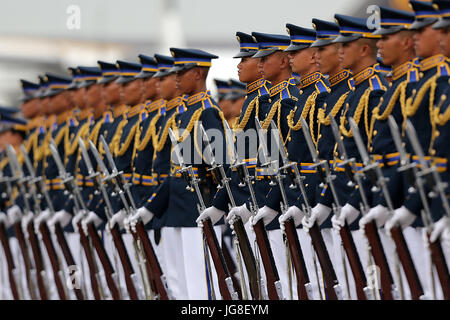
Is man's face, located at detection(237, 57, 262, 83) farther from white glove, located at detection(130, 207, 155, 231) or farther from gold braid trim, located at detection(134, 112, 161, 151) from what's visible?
white glove, located at detection(130, 207, 155, 231)

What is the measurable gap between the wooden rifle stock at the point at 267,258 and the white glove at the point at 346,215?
1.14 meters

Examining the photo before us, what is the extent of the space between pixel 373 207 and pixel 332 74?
154 cm

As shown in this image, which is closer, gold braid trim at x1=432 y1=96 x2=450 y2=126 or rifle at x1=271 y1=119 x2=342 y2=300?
gold braid trim at x1=432 y1=96 x2=450 y2=126

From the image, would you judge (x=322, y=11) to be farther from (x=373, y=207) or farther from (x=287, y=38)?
(x=373, y=207)

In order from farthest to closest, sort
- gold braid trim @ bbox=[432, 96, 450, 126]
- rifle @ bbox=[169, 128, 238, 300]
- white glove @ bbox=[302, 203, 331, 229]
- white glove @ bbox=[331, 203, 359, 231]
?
rifle @ bbox=[169, 128, 238, 300] → white glove @ bbox=[302, 203, 331, 229] → white glove @ bbox=[331, 203, 359, 231] → gold braid trim @ bbox=[432, 96, 450, 126]

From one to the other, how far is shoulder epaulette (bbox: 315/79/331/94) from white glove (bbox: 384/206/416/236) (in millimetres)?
1938

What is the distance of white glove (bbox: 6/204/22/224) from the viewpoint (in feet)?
43.2

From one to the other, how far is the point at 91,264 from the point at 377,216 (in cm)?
505

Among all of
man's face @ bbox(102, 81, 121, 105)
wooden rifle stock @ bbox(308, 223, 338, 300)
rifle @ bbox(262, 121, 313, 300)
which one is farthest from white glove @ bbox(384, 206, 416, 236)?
man's face @ bbox(102, 81, 121, 105)

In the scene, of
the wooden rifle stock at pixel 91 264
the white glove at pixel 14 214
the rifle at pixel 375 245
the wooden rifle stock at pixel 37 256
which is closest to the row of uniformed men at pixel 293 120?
the rifle at pixel 375 245

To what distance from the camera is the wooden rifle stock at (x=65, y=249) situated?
38.0 ft

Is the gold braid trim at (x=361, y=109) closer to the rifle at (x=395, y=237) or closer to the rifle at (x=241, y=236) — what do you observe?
the rifle at (x=395, y=237)

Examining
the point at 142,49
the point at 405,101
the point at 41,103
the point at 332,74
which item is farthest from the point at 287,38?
the point at 142,49

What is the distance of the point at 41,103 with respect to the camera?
13.5 meters
